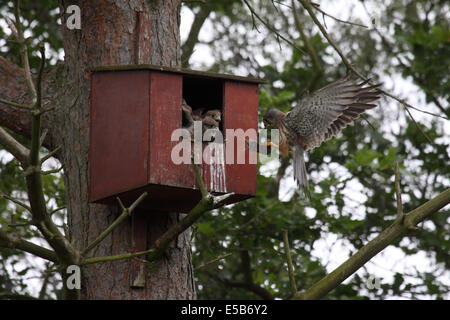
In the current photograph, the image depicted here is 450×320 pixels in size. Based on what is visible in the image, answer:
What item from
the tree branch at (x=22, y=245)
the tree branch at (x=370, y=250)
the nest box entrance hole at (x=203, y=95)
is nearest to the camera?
the tree branch at (x=22, y=245)

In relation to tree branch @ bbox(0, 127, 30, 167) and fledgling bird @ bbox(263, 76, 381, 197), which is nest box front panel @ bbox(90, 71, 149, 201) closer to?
tree branch @ bbox(0, 127, 30, 167)

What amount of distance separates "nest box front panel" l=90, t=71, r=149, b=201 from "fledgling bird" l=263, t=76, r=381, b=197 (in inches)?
64.5

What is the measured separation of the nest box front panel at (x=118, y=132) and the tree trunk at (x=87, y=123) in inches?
4.2

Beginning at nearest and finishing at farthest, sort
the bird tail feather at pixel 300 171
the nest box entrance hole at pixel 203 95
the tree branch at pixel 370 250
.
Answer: the tree branch at pixel 370 250
the nest box entrance hole at pixel 203 95
the bird tail feather at pixel 300 171

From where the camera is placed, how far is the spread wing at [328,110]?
219 inches

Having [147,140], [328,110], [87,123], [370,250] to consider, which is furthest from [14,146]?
[328,110]

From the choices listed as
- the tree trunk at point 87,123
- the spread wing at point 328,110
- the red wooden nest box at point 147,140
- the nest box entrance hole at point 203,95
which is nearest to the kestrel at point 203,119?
the red wooden nest box at point 147,140

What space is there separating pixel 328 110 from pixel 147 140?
193 cm

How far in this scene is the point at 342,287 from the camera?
7.92m

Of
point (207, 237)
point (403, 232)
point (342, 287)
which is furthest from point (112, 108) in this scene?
point (342, 287)

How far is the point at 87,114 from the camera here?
4594mm

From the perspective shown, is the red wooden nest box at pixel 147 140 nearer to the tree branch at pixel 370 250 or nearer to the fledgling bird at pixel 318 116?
the tree branch at pixel 370 250

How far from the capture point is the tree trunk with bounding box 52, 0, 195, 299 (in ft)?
14.0

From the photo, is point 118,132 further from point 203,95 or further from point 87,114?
point 203,95
